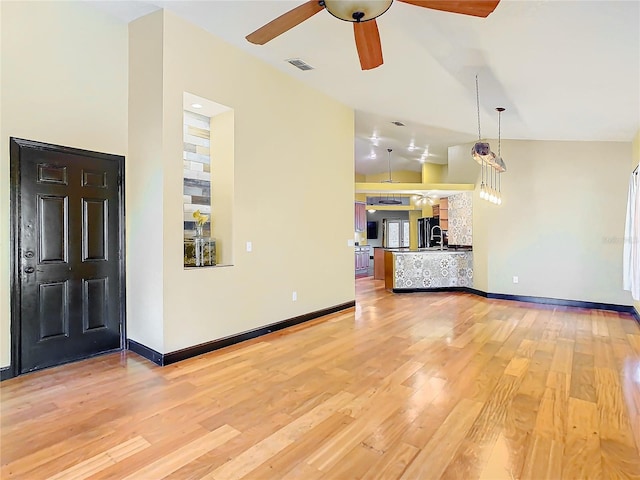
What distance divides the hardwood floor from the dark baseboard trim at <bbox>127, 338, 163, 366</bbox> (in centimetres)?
8

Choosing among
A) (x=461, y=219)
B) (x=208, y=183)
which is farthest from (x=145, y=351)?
(x=461, y=219)

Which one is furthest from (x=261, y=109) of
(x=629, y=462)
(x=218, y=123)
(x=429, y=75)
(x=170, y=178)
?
(x=629, y=462)

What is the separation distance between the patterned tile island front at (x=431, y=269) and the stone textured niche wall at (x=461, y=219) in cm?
46

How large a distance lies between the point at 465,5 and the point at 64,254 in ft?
12.9

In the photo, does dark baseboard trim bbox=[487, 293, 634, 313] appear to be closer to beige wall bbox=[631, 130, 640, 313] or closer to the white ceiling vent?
beige wall bbox=[631, 130, 640, 313]

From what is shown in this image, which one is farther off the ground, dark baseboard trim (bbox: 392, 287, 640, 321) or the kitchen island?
the kitchen island

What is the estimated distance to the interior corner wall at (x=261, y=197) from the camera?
363cm

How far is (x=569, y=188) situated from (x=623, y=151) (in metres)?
0.93

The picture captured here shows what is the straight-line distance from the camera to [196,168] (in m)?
4.30

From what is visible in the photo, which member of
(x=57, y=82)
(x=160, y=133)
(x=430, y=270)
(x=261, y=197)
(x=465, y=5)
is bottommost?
(x=430, y=270)

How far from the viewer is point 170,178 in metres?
3.60

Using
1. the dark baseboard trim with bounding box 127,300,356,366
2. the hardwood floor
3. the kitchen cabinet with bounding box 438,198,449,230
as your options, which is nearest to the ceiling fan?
the hardwood floor

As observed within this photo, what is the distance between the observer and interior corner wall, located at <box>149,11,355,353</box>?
3.63 meters

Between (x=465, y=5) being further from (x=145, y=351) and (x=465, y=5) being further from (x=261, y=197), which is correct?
(x=145, y=351)
